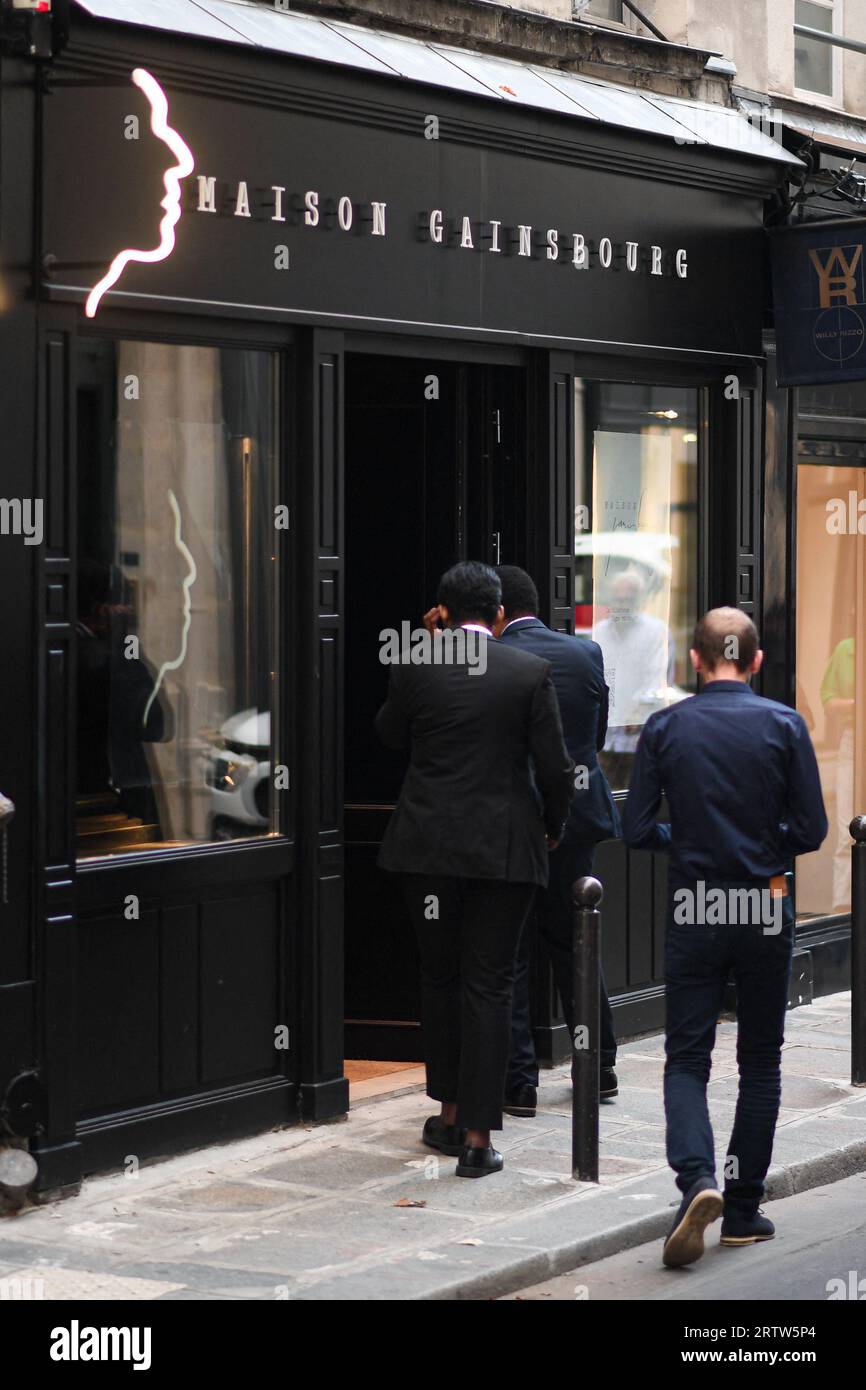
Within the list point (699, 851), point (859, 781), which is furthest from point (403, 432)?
point (859, 781)

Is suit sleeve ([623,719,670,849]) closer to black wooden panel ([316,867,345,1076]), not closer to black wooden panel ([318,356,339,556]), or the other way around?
black wooden panel ([316,867,345,1076])

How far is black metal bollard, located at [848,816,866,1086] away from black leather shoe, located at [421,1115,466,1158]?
194 cm

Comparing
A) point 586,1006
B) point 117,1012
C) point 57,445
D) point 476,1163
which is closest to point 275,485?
point 57,445

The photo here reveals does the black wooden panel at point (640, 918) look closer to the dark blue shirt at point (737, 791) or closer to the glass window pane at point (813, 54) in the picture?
the dark blue shirt at point (737, 791)

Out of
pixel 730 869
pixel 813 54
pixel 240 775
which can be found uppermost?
pixel 813 54

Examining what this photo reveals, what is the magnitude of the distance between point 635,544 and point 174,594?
291 centimetres

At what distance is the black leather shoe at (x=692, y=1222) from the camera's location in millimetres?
5902

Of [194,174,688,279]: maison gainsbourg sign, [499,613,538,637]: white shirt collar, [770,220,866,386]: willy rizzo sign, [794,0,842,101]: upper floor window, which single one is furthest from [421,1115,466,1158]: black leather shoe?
[794,0,842,101]: upper floor window

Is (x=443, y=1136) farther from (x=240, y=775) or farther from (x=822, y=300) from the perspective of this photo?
(x=822, y=300)

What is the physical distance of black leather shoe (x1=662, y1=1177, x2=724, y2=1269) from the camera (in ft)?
19.4

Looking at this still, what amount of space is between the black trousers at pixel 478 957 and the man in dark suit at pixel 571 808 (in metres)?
0.72

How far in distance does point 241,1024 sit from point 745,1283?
2307 millimetres

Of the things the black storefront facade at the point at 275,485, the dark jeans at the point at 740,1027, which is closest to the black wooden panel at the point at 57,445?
the black storefront facade at the point at 275,485

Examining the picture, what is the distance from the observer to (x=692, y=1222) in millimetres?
5941
